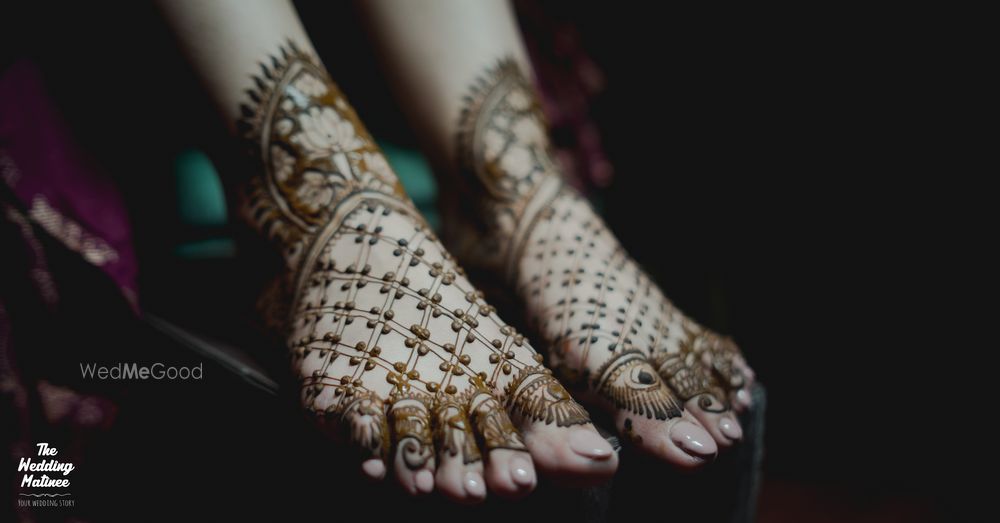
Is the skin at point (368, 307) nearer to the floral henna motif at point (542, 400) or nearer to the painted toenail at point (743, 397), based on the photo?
the floral henna motif at point (542, 400)

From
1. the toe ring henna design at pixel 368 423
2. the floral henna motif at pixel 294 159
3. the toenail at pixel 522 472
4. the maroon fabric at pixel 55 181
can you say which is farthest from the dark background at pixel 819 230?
the toenail at pixel 522 472

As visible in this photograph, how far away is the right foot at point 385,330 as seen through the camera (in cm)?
40


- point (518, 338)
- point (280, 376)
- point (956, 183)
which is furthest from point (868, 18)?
point (280, 376)

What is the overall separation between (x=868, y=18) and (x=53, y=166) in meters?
1.09

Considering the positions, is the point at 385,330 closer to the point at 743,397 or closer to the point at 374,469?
the point at 374,469

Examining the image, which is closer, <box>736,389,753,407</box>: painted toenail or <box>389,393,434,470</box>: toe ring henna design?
<box>389,393,434,470</box>: toe ring henna design

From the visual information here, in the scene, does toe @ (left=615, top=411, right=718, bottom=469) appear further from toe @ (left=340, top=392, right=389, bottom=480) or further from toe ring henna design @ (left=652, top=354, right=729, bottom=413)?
toe @ (left=340, top=392, right=389, bottom=480)

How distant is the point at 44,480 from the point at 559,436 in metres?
0.40

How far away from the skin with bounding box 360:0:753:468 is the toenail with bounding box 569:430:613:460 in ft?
0.23

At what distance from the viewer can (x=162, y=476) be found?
51cm

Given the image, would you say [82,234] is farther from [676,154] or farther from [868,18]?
[868,18]

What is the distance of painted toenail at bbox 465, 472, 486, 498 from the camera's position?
378 millimetres

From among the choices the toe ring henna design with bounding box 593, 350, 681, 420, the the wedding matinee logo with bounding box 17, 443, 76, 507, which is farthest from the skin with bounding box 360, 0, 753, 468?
the the wedding matinee logo with bounding box 17, 443, 76, 507

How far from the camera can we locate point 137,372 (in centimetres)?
54
